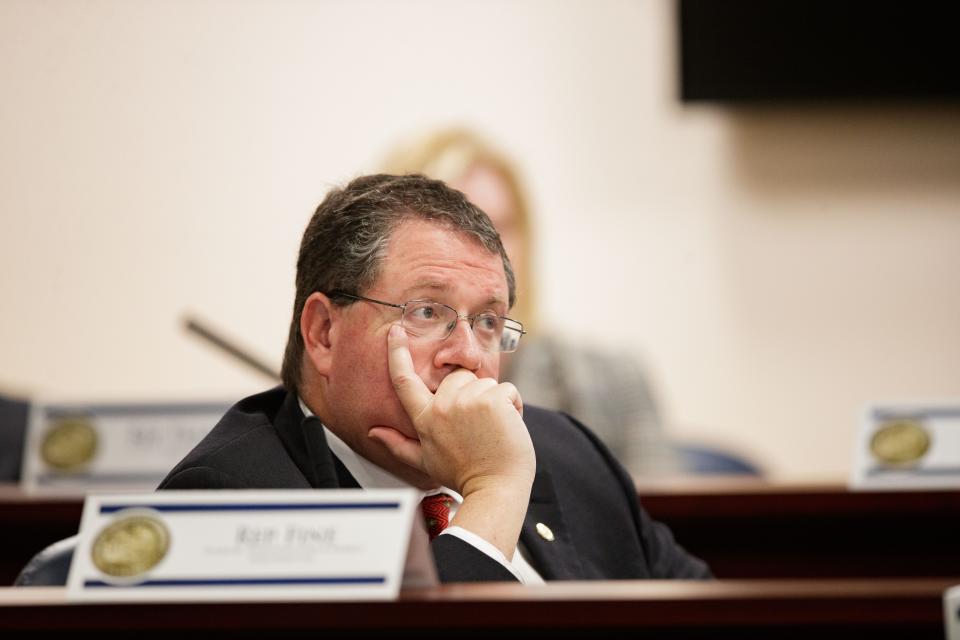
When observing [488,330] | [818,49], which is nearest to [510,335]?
[488,330]

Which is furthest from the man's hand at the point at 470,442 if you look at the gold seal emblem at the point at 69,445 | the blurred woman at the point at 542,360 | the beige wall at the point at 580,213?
the beige wall at the point at 580,213

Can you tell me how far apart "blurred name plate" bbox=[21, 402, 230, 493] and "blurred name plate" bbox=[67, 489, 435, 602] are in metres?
1.33

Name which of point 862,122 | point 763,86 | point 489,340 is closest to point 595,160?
point 763,86

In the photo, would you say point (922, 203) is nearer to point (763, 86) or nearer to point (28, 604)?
point (763, 86)

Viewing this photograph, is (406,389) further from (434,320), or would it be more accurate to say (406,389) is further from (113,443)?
(113,443)

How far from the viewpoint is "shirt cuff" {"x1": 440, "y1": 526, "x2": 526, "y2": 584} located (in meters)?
1.26

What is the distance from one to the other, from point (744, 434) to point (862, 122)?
4.15 ft

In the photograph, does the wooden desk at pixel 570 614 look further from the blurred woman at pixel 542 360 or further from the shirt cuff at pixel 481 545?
the blurred woman at pixel 542 360

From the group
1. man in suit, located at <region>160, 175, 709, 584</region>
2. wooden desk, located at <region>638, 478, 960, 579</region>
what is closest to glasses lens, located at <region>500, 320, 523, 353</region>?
man in suit, located at <region>160, 175, 709, 584</region>

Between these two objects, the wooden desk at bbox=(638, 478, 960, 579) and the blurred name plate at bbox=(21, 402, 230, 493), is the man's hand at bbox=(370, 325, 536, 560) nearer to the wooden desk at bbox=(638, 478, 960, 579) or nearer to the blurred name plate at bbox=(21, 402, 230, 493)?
the wooden desk at bbox=(638, 478, 960, 579)

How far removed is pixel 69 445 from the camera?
2.36 metres

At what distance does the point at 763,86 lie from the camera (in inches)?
165

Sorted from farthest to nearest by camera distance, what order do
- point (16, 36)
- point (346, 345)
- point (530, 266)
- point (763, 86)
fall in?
point (763, 86)
point (16, 36)
point (530, 266)
point (346, 345)

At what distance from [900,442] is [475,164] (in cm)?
158
